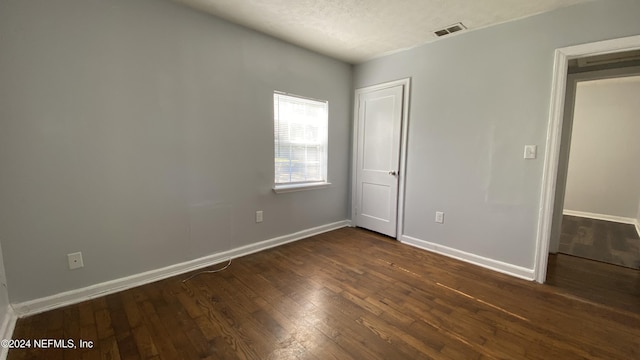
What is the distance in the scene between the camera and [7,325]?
163cm

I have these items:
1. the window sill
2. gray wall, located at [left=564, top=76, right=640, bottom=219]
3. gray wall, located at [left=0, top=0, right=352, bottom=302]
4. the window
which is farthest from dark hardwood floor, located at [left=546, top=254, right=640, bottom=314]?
gray wall, located at [left=0, top=0, right=352, bottom=302]

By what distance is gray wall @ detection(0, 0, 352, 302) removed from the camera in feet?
5.77

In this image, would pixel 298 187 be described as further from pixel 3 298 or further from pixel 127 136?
pixel 3 298

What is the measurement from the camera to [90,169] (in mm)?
1982

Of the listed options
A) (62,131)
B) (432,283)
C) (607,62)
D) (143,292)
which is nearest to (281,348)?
Result: (143,292)

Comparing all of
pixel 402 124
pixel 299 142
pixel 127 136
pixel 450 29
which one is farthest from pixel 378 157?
pixel 127 136

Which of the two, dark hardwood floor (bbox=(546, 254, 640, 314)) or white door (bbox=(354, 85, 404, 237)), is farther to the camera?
white door (bbox=(354, 85, 404, 237))

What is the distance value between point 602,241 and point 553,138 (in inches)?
97.8

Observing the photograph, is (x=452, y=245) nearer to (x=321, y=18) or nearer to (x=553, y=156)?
(x=553, y=156)

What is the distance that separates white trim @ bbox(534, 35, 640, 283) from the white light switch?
0.08 metres

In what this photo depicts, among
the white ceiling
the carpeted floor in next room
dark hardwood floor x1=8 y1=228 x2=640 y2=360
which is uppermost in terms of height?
the white ceiling

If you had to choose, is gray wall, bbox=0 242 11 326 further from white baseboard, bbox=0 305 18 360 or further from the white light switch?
the white light switch

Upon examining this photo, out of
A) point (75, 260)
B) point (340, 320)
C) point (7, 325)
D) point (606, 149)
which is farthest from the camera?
point (606, 149)

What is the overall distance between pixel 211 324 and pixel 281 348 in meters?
0.55
